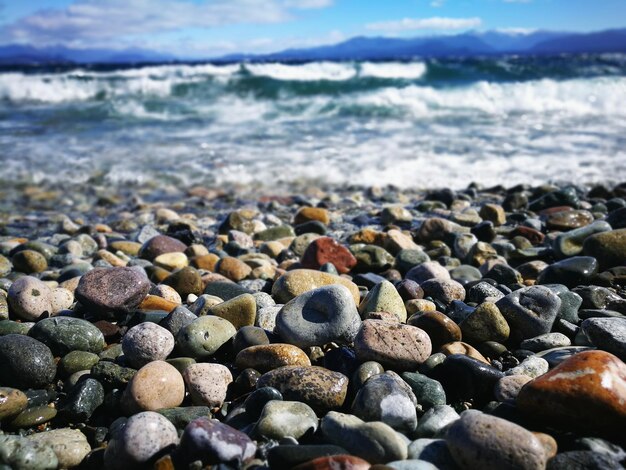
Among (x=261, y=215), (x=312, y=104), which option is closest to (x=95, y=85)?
(x=312, y=104)

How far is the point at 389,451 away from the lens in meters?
1.56

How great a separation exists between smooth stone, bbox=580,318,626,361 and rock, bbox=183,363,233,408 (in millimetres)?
1454

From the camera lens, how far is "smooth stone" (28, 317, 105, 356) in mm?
2236

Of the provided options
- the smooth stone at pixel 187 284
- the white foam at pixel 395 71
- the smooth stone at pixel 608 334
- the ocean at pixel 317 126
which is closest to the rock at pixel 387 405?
the smooth stone at pixel 608 334

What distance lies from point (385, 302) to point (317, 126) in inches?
346

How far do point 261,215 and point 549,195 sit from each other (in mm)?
2763

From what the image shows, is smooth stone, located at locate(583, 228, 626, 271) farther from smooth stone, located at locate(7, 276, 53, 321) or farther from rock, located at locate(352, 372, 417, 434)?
smooth stone, located at locate(7, 276, 53, 321)

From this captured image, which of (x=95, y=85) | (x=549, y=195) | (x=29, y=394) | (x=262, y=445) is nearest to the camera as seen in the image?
(x=262, y=445)

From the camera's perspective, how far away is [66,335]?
2250 millimetres

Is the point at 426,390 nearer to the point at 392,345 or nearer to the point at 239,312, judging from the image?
the point at 392,345

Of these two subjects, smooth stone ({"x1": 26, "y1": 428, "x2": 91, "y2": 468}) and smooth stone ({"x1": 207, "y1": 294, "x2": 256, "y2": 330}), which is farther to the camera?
smooth stone ({"x1": 207, "y1": 294, "x2": 256, "y2": 330})

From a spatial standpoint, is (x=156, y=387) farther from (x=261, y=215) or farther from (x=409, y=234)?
(x=261, y=215)

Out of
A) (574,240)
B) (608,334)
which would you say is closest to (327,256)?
(574,240)

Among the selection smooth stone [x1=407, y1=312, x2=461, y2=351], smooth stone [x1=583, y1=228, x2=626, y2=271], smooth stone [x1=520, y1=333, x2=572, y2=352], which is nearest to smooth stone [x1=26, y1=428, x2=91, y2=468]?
smooth stone [x1=407, y1=312, x2=461, y2=351]
